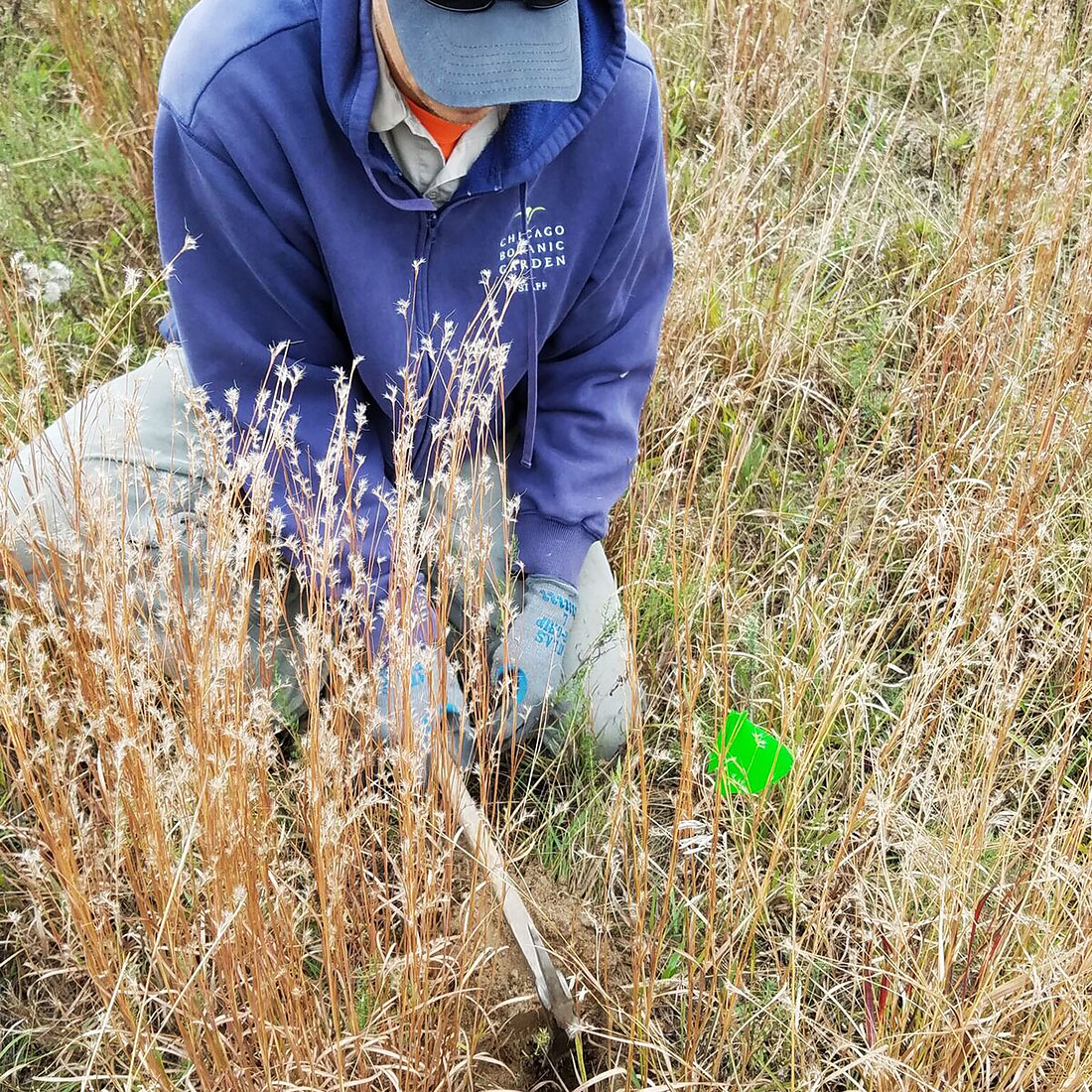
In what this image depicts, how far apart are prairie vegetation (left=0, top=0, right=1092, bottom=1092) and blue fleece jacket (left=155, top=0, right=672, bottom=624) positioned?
132 mm

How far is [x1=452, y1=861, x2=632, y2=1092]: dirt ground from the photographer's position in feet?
5.03

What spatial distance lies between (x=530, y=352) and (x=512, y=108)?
41 cm

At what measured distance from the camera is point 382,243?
1.81 meters

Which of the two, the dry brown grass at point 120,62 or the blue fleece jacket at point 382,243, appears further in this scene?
the dry brown grass at point 120,62

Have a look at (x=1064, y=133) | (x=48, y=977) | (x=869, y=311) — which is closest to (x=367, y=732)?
(x=48, y=977)

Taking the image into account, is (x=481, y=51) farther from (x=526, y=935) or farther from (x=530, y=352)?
(x=526, y=935)

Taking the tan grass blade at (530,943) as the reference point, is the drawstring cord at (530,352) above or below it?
above

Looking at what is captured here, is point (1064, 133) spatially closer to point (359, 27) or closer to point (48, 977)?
point (359, 27)

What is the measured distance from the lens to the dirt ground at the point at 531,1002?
1.53 metres

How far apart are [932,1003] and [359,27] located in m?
1.55

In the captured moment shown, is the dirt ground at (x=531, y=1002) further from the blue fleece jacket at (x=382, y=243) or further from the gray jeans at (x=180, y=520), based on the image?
the blue fleece jacket at (x=382, y=243)

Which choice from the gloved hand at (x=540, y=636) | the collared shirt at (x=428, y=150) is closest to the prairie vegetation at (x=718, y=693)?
the gloved hand at (x=540, y=636)

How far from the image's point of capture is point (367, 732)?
1247mm

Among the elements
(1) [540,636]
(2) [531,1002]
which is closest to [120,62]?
(1) [540,636]
